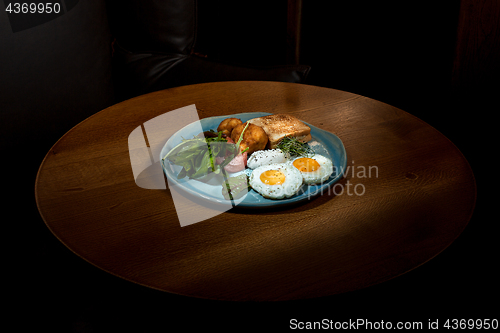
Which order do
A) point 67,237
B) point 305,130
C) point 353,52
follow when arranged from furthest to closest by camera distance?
Result: point 353,52
point 305,130
point 67,237

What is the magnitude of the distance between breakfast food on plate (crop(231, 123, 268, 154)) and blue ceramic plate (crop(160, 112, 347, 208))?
132 mm

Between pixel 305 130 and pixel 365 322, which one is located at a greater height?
pixel 305 130

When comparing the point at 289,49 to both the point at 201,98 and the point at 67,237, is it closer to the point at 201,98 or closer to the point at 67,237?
the point at 201,98

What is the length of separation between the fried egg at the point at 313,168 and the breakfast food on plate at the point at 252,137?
0.57ft

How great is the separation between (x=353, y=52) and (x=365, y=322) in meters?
2.64

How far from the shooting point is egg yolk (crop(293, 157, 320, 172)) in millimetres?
1178

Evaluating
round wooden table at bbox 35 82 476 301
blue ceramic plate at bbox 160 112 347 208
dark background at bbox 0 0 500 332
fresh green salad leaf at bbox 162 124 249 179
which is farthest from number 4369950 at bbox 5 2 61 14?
fresh green salad leaf at bbox 162 124 249 179

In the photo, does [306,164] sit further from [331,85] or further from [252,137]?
[331,85]

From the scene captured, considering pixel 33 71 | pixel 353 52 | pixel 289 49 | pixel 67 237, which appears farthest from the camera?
pixel 289 49

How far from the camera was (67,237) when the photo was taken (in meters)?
0.97

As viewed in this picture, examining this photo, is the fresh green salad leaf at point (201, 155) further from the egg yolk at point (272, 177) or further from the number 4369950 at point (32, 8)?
the number 4369950 at point (32, 8)

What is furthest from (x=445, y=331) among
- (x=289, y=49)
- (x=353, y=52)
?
(x=289, y=49)

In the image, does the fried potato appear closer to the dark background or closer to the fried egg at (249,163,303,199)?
the fried egg at (249,163,303,199)

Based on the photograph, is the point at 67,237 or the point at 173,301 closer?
the point at 67,237
